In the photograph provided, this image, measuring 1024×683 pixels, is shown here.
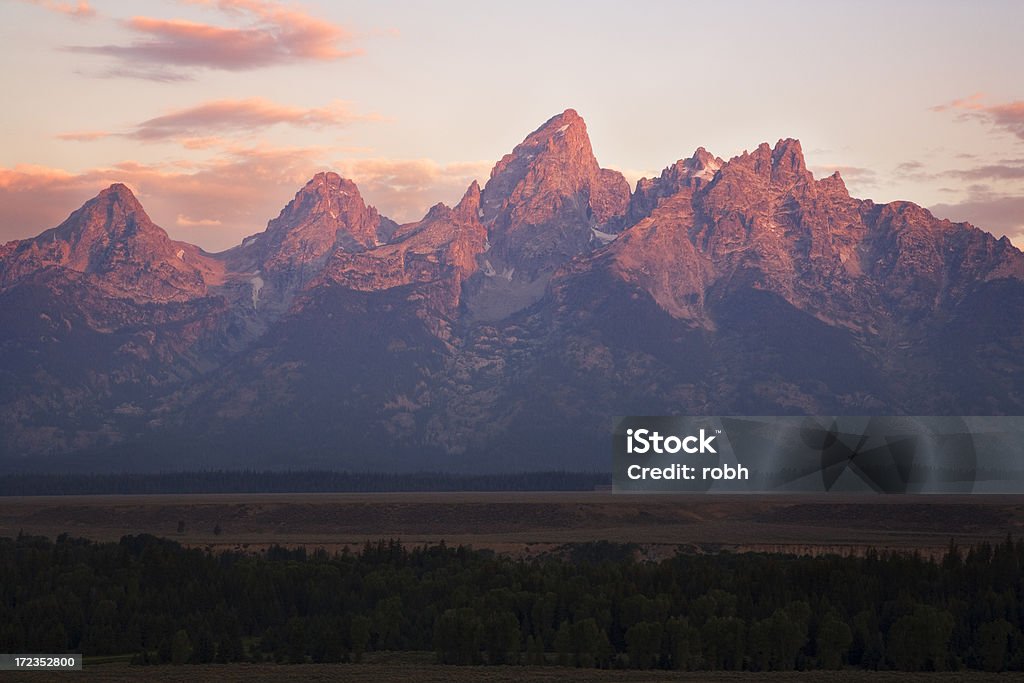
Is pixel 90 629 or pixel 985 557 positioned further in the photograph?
pixel 985 557

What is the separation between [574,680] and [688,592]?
114ft

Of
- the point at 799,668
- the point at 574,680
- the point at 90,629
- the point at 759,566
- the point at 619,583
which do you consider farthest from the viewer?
the point at 759,566

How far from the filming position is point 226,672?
119875 millimetres

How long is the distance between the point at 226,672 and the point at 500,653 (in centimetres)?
2323

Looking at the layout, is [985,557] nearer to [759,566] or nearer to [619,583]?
[759,566]

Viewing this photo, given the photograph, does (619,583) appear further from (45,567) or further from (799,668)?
(45,567)

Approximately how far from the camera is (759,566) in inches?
6314

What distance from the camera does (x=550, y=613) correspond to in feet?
460

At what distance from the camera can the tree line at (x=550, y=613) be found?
129375 mm

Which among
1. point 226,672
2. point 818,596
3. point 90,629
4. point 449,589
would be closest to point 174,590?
point 90,629

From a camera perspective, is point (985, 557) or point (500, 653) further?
point (985, 557)

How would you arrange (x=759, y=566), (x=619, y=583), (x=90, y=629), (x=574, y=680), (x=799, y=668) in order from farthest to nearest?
(x=759, y=566)
(x=619, y=583)
(x=90, y=629)
(x=799, y=668)
(x=574, y=680)

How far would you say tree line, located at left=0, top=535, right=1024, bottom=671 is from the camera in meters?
129

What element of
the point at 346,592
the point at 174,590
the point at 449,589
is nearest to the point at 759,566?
the point at 449,589
